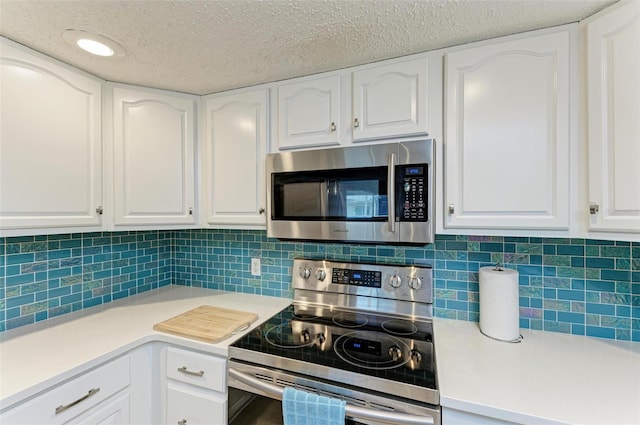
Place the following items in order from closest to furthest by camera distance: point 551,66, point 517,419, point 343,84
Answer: point 517,419
point 551,66
point 343,84

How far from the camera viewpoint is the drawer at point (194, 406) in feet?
4.03

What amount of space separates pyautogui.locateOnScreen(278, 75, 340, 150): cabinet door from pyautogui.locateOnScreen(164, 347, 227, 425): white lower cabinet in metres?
1.08

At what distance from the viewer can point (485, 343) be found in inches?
48.5

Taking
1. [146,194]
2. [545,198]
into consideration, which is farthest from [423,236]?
[146,194]

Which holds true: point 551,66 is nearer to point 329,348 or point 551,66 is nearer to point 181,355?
point 329,348

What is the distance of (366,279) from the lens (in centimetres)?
158

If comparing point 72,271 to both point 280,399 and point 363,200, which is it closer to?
point 280,399

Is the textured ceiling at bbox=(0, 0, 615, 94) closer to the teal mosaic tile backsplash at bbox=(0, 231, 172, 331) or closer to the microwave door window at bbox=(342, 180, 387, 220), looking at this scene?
the microwave door window at bbox=(342, 180, 387, 220)

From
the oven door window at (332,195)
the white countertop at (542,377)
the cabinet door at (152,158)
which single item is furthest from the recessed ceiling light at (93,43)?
the white countertop at (542,377)

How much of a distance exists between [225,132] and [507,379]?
170 centimetres

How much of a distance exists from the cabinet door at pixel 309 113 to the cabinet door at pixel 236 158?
0.38 ft

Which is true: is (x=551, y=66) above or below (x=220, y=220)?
above

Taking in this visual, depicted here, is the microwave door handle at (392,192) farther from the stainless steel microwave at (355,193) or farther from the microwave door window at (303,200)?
the microwave door window at (303,200)

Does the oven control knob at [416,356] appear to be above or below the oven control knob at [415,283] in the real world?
below
